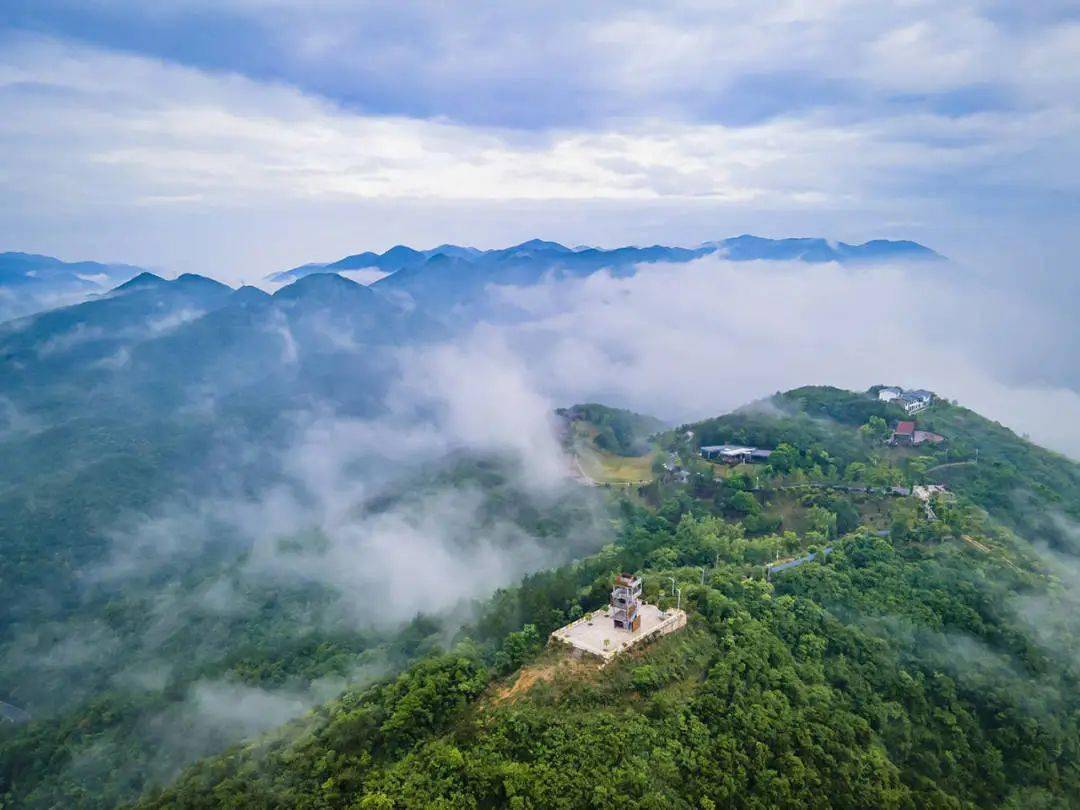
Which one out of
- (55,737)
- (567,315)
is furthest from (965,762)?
(567,315)

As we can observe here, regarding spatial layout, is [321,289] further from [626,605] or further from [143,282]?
[626,605]

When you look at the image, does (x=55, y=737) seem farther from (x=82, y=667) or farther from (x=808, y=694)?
(x=808, y=694)

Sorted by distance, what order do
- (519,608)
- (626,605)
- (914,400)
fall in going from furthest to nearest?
(914,400) → (519,608) → (626,605)

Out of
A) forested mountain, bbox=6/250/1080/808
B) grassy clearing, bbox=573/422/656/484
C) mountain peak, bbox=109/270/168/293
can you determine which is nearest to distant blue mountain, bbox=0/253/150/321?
mountain peak, bbox=109/270/168/293

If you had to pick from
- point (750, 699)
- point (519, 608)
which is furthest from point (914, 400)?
point (750, 699)

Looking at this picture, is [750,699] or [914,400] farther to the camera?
[914,400]

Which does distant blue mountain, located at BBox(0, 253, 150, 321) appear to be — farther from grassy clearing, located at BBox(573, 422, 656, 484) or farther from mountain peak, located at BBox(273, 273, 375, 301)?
grassy clearing, located at BBox(573, 422, 656, 484)

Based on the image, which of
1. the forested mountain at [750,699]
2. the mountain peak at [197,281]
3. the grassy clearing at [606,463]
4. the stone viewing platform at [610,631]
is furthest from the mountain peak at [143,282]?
the stone viewing platform at [610,631]

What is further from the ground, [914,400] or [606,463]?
[914,400]
